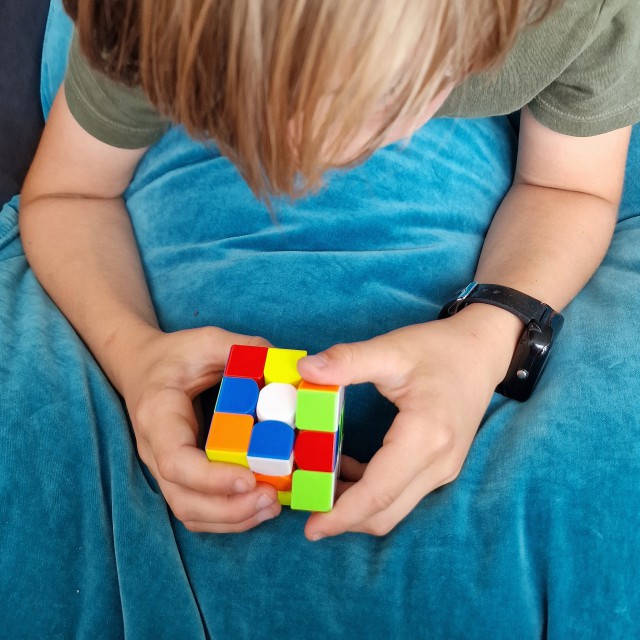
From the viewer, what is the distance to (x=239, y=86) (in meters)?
0.47

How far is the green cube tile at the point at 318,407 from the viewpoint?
57 centimetres

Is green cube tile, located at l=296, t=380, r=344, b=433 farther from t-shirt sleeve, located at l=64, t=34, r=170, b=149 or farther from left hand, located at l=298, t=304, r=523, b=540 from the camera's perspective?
t-shirt sleeve, located at l=64, t=34, r=170, b=149

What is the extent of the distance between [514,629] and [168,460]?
0.33 m

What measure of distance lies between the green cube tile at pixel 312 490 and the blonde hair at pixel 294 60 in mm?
243

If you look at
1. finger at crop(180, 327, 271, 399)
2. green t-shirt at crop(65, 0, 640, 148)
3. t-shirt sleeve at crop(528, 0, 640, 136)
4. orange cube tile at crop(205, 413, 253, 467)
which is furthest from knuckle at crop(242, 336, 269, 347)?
t-shirt sleeve at crop(528, 0, 640, 136)

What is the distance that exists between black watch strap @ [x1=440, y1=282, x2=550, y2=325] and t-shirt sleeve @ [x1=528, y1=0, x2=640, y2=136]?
0.23m

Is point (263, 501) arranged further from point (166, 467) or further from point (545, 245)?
point (545, 245)

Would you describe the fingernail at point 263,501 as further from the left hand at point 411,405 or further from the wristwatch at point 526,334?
the wristwatch at point 526,334

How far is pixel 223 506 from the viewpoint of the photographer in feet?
1.98

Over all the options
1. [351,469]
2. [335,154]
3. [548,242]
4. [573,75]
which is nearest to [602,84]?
[573,75]

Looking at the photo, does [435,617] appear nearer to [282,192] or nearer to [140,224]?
[282,192]

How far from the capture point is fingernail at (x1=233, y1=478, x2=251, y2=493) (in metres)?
0.59

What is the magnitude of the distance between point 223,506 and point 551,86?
0.61 m

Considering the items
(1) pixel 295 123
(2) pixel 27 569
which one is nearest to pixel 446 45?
(1) pixel 295 123
